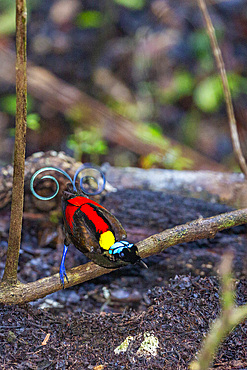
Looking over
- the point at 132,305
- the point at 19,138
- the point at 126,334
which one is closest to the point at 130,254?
the point at 126,334

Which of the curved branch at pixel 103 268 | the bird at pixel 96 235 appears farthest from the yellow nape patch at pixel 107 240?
the curved branch at pixel 103 268

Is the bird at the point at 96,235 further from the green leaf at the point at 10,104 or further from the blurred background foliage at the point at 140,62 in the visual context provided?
the green leaf at the point at 10,104

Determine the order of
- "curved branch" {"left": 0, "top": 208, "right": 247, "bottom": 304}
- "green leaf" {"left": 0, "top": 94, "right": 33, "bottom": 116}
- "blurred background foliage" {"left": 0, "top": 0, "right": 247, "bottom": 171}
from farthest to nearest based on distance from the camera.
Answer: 1. "blurred background foliage" {"left": 0, "top": 0, "right": 247, "bottom": 171}
2. "green leaf" {"left": 0, "top": 94, "right": 33, "bottom": 116}
3. "curved branch" {"left": 0, "top": 208, "right": 247, "bottom": 304}

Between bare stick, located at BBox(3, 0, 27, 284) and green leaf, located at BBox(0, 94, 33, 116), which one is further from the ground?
bare stick, located at BBox(3, 0, 27, 284)

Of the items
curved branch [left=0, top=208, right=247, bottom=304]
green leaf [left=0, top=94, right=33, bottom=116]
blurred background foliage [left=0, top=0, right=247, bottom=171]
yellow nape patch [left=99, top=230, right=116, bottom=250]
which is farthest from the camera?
blurred background foliage [left=0, top=0, right=247, bottom=171]

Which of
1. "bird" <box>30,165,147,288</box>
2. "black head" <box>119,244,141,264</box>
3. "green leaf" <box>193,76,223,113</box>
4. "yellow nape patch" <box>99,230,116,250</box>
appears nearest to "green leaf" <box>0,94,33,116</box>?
"green leaf" <box>193,76,223,113</box>

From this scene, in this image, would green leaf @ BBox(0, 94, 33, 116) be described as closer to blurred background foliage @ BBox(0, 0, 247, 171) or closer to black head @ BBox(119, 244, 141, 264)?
blurred background foliage @ BBox(0, 0, 247, 171)

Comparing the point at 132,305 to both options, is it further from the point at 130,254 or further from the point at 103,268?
the point at 130,254
